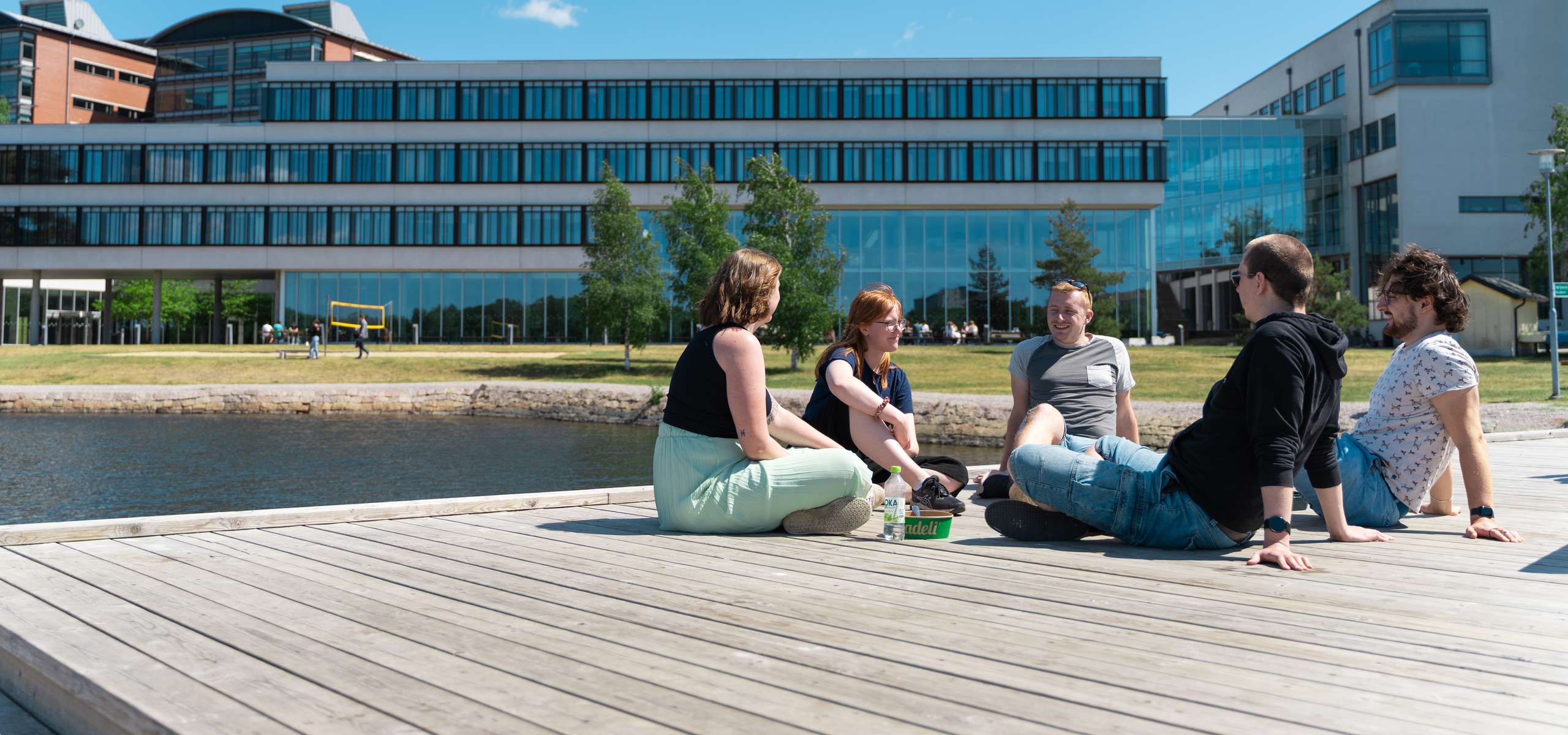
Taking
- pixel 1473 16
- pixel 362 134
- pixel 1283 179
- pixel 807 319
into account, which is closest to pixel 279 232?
pixel 362 134

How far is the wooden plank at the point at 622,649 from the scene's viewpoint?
2.32 m

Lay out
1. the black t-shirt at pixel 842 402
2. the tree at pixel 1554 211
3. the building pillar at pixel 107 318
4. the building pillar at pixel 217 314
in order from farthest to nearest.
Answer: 1. the building pillar at pixel 217 314
2. the building pillar at pixel 107 318
3. the tree at pixel 1554 211
4. the black t-shirt at pixel 842 402

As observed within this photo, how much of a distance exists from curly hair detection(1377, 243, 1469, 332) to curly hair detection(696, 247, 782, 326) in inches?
113

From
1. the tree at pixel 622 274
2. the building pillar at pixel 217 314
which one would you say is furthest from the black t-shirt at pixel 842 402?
the building pillar at pixel 217 314

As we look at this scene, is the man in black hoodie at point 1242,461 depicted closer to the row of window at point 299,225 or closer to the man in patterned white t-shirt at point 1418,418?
the man in patterned white t-shirt at point 1418,418

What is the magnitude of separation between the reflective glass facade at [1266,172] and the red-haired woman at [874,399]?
164ft

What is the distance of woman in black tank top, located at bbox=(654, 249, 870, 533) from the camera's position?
4.71 metres

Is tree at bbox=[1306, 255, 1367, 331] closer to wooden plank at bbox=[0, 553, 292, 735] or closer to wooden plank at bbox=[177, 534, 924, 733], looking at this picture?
wooden plank at bbox=[177, 534, 924, 733]

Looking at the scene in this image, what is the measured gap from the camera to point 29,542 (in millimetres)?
4816

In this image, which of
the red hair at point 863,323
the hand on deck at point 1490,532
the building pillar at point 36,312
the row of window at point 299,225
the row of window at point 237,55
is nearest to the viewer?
the hand on deck at point 1490,532

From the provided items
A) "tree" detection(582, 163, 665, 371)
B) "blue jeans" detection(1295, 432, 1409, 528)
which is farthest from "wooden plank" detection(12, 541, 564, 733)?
"tree" detection(582, 163, 665, 371)

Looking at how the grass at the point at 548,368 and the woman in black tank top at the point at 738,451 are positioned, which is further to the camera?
the grass at the point at 548,368

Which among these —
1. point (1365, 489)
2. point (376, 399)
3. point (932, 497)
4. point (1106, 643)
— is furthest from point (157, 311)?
point (1106, 643)

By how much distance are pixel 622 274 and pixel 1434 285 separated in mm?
31577
